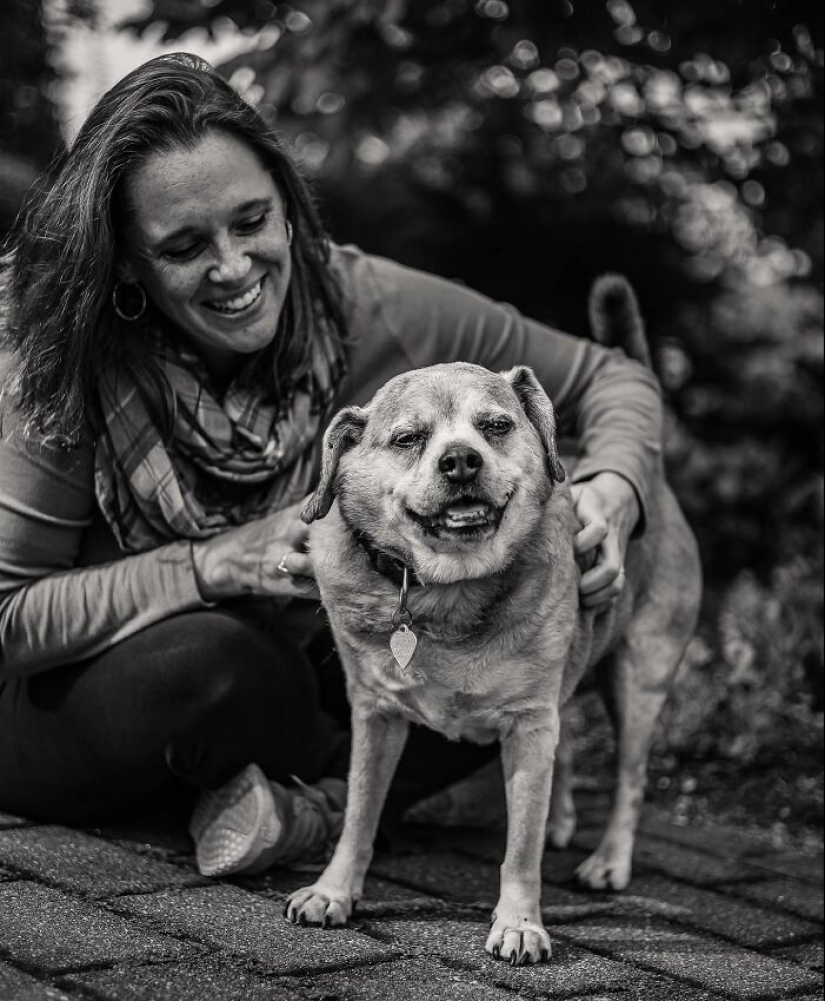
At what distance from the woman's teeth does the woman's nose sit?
6 cm

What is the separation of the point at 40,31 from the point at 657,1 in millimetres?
2172

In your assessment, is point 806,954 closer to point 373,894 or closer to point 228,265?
point 373,894

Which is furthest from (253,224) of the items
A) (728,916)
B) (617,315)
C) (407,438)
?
(728,916)

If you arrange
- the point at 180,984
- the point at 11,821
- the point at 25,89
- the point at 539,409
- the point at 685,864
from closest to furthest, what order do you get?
1. the point at 180,984
2. the point at 539,409
3. the point at 11,821
4. the point at 685,864
5. the point at 25,89

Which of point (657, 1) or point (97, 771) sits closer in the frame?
point (97, 771)

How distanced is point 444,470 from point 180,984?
2.95ft

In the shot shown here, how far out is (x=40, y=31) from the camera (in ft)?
14.3

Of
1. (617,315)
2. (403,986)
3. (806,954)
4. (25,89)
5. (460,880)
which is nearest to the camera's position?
(403,986)

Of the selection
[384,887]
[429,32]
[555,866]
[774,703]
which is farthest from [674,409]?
[384,887]

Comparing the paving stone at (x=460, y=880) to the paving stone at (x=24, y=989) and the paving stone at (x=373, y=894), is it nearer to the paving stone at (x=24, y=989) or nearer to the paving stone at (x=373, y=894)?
the paving stone at (x=373, y=894)

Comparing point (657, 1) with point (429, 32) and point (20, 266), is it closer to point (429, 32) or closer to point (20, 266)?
point (429, 32)

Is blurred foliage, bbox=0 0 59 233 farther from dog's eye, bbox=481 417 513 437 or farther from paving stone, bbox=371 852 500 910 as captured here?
paving stone, bbox=371 852 500 910

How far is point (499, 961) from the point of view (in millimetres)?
2145

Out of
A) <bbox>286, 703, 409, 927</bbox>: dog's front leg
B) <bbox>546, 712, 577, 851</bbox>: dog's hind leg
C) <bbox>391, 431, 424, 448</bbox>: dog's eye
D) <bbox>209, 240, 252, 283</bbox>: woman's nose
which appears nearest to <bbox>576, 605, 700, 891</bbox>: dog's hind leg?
<bbox>546, 712, 577, 851</bbox>: dog's hind leg
